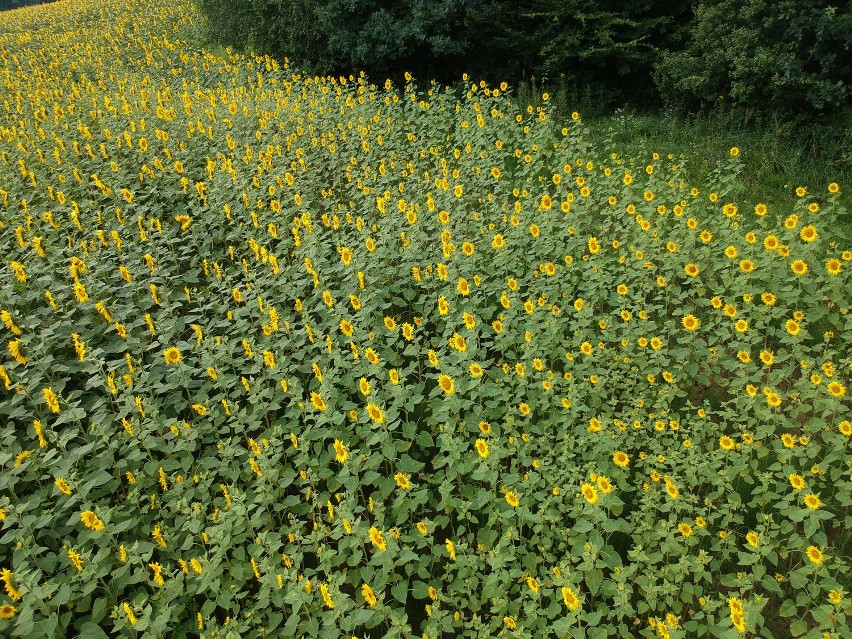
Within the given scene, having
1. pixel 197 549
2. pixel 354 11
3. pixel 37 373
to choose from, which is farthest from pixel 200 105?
pixel 197 549

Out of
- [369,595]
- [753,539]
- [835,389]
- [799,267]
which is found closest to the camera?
[369,595]

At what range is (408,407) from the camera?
3080 millimetres

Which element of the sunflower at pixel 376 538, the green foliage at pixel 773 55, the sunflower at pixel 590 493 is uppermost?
the green foliage at pixel 773 55

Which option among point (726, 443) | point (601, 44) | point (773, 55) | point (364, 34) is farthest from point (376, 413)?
point (601, 44)

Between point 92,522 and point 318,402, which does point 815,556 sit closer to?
point 318,402

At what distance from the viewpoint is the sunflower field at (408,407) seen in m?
2.60

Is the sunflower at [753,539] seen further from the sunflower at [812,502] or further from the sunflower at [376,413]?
the sunflower at [376,413]

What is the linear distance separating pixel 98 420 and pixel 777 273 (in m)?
4.72

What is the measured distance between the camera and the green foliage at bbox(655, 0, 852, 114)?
20.5 feet

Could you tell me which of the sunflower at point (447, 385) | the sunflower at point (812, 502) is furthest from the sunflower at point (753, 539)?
the sunflower at point (447, 385)

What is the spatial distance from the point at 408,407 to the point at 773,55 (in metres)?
6.54

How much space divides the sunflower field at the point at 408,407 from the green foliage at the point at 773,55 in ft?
4.68

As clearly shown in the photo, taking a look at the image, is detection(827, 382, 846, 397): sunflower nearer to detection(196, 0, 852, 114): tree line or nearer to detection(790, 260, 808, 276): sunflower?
detection(790, 260, 808, 276): sunflower

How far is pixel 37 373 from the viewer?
355 centimetres
